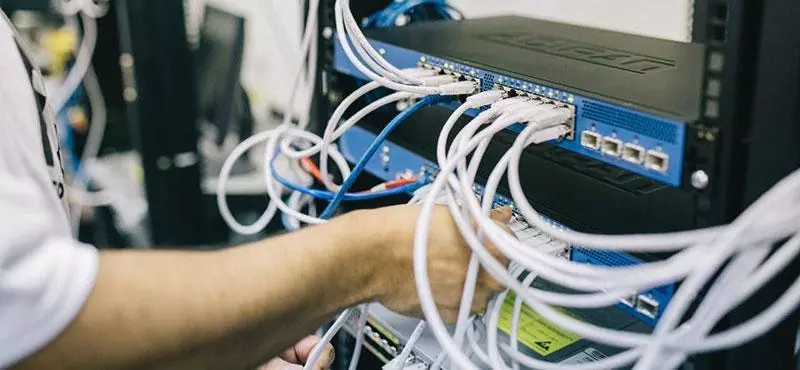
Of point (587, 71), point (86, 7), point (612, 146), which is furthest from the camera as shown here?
point (86, 7)

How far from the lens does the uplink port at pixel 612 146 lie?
1.77 ft

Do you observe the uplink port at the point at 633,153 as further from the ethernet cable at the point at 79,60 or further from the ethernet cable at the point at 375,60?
the ethernet cable at the point at 79,60

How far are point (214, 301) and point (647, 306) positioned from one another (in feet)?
0.96

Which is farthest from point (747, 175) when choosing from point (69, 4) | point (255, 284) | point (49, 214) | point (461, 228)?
point (69, 4)

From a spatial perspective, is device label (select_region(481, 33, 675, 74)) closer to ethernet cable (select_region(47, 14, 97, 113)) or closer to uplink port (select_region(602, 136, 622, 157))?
uplink port (select_region(602, 136, 622, 157))

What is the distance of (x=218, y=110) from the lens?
5.16ft

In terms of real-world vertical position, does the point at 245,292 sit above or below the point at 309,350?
above

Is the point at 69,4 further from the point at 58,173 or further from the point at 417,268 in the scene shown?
the point at 417,268

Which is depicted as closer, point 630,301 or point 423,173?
point 630,301

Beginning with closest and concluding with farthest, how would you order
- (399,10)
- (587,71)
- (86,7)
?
(587,71) → (399,10) → (86,7)

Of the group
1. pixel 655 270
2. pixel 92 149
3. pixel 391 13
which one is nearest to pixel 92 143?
pixel 92 149

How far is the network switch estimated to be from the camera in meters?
0.52

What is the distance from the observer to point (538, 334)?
695mm

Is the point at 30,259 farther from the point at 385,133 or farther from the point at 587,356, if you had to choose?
the point at 587,356
